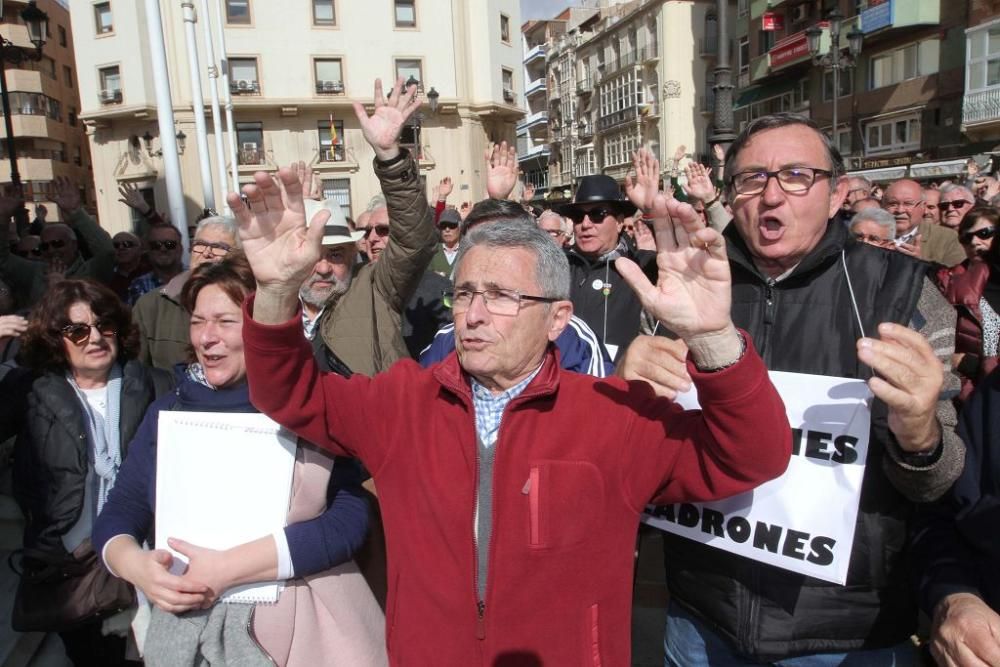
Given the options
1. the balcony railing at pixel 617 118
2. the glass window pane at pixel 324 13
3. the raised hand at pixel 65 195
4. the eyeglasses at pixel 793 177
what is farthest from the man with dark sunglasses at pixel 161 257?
the balcony railing at pixel 617 118

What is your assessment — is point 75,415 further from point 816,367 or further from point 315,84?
point 315,84

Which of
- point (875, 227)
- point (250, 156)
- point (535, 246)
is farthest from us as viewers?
point (250, 156)

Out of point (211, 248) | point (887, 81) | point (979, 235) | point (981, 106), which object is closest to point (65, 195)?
point (211, 248)

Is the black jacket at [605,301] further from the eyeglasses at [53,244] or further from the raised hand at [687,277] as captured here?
the eyeglasses at [53,244]

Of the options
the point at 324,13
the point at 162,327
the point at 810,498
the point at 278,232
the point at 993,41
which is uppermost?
the point at 324,13

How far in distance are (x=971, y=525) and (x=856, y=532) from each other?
274 mm

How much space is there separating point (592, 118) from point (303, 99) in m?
27.8

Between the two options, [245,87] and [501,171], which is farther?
[245,87]

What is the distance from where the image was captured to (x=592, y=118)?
187 ft

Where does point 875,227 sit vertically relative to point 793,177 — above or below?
below

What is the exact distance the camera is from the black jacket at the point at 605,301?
3920mm

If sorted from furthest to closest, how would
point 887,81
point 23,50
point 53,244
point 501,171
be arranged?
point 887,81, point 23,50, point 53,244, point 501,171

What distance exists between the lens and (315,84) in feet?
118

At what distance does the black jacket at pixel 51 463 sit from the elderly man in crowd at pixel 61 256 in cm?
260
